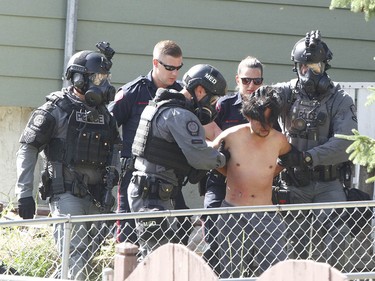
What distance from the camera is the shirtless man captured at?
21.8 ft

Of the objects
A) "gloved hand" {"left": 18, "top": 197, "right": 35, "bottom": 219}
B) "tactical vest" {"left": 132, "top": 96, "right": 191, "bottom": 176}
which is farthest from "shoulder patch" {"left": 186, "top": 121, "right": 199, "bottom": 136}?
"gloved hand" {"left": 18, "top": 197, "right": 35, "bottom": 219}

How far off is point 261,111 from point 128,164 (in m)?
1.16

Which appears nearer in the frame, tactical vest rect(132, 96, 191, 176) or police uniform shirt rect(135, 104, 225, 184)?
police uniform shirt rect(135, 104, 225, 184)

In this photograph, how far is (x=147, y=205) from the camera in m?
6.69

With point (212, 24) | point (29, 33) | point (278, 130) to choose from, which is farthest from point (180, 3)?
point (278, 130)

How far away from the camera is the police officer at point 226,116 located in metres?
7.19

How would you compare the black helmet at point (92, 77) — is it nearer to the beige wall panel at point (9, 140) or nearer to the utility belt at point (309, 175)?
the utility belt at point (309, 175)

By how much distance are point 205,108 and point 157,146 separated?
1.56 ft

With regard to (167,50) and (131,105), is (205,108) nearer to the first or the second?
(167,50)

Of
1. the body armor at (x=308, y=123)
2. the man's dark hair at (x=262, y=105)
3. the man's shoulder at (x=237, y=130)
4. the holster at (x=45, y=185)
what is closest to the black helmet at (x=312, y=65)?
the body armor at (x=308, y=123)

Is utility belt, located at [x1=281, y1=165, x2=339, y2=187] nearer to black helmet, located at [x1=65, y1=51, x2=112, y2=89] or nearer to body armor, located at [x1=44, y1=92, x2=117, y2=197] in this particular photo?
body armor, located at [x1=44, y1=92, x2=117, y2=197]

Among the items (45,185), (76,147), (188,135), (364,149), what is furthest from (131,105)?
(364,149)

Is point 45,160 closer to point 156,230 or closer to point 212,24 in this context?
point 156,230

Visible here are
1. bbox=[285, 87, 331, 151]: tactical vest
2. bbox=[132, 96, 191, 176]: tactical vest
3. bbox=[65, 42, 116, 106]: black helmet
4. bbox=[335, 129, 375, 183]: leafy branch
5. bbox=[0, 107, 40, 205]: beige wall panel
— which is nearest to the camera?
bbox=[335, 129, 375, 183]: leafy branch
